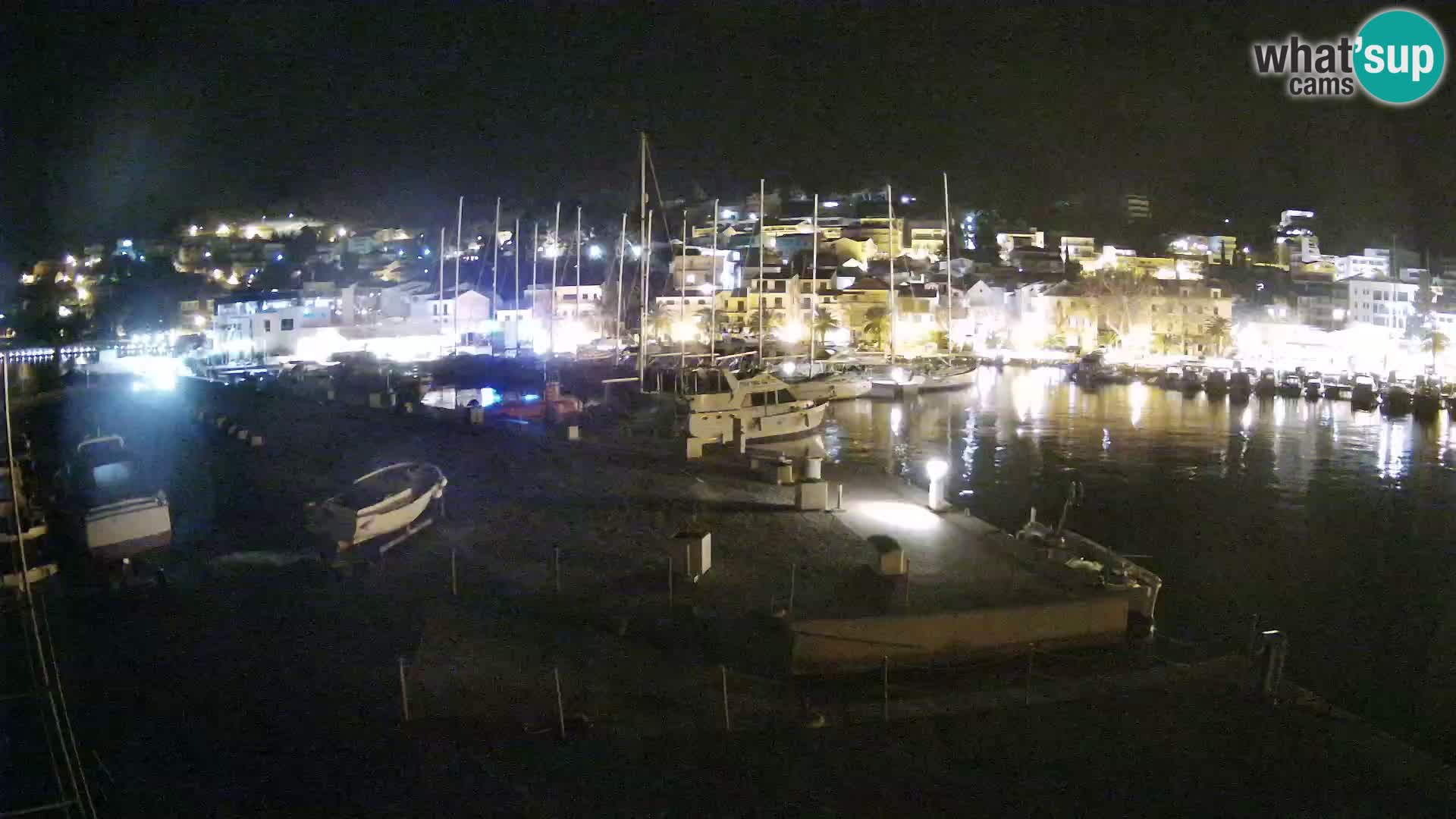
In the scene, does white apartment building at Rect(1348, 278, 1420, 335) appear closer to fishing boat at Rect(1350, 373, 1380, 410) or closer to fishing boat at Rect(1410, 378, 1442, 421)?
fishing boat at Rect(1350, 373, 1380, 410)

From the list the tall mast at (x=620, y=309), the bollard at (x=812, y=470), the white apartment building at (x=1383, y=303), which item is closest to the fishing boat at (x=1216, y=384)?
the white apartment building at (x=1383, y=303)

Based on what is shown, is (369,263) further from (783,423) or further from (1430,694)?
(1430,694)

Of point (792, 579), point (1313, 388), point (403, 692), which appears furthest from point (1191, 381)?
point (403, 692)

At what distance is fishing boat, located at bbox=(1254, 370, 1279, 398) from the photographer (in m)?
28.2

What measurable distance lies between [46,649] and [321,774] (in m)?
2.01

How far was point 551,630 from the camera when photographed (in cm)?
469

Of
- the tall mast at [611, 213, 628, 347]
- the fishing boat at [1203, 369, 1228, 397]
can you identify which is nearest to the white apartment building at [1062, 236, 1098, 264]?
the fishing boat at [1203, 369, 1228, 397]

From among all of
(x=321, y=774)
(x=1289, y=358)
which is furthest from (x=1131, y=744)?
(x=1289, y=358)

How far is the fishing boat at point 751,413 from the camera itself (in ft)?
45.6

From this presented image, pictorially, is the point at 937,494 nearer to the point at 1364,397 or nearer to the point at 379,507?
the point at 379,507

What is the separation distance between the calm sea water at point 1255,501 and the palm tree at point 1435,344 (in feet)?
39.4

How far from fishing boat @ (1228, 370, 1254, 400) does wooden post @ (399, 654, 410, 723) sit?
28151 mm

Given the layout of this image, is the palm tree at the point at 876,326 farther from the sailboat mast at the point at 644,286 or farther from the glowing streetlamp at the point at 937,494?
the glowing streetlamp at the point at 937,494

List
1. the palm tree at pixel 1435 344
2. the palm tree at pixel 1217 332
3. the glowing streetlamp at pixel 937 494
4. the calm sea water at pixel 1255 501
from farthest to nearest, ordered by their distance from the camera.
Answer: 1. the palm tree at pixel 1217 332
2. the palm tree at pixel 1435 344
3. the glowing streetlamp at pixel 937 494
4. the calm sea water at pixel 1255 501
